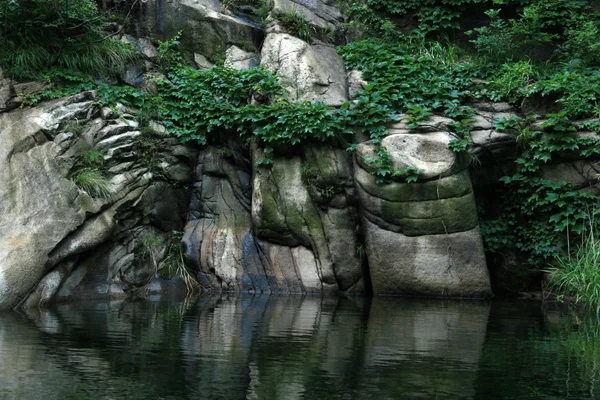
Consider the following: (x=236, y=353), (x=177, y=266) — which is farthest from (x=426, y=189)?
(x=236, y=353)

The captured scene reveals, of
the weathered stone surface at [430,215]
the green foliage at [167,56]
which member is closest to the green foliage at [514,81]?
the weathered stone surface at [430,215]

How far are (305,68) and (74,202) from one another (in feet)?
17.2

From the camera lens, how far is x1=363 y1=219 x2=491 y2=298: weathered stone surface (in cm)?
1114

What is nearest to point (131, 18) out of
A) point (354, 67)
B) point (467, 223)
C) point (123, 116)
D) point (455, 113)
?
point (123, 116)

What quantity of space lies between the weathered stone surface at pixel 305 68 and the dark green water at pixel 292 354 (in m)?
5.04

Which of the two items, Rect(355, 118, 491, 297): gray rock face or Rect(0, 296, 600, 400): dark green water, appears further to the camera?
Rect(355, 118, 491, 297): gray rock face

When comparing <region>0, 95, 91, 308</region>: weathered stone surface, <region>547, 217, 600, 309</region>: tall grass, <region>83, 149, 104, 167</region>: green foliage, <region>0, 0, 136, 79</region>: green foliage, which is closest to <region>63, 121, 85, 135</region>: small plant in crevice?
<region>0, 95, 91, 308</region>: weathered stone surface

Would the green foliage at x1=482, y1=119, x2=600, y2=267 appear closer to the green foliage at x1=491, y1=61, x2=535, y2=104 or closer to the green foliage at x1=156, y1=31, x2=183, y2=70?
the green foliage at x1=491, y1=61, x2=535, y2=104

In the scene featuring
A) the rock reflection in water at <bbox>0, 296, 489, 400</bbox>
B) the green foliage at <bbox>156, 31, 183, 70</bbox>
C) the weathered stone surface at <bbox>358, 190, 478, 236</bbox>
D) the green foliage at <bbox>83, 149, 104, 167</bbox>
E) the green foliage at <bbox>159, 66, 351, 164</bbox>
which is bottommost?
the rock reflection in water at <bbox>0, 296, 489, 400</bbox>

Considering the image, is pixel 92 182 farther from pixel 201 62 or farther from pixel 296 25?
pixel 296 25

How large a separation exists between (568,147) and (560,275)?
2.21 meters

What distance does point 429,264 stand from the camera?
11.1 metres

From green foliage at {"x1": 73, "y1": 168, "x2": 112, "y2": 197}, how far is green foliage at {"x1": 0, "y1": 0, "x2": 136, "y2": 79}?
2.50 m

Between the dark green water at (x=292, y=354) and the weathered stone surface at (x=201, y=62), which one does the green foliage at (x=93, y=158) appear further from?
the weathered stone surface at (x=201, y=62)
